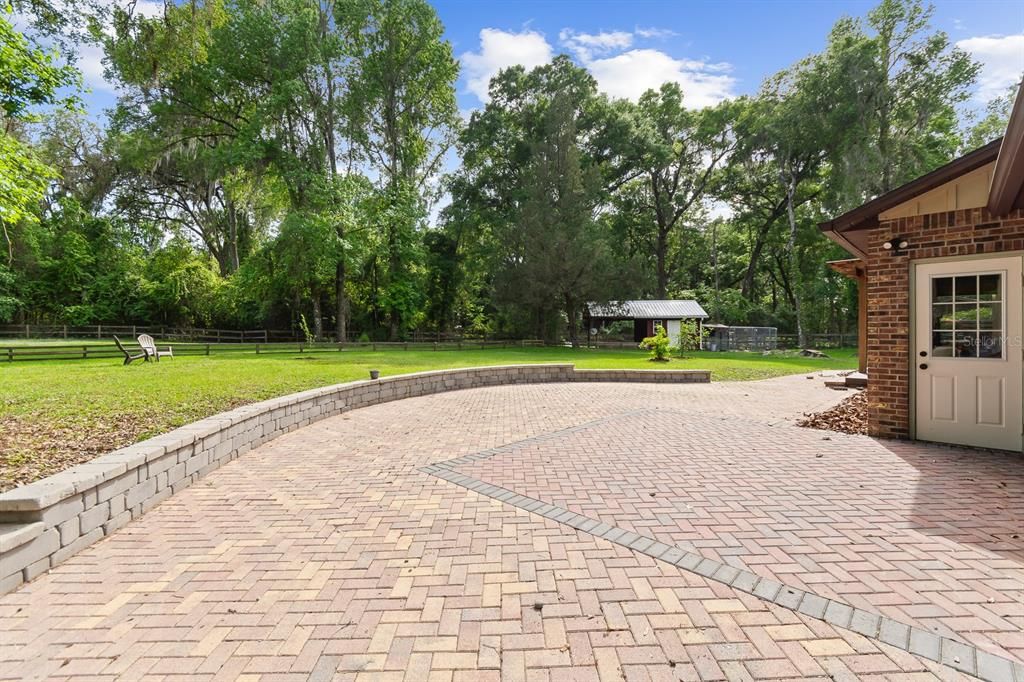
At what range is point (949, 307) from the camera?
534 centimetres

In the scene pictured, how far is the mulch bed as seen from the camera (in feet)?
20.7

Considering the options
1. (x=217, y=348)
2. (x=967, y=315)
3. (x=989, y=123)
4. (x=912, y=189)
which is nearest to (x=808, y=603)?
(x=967, y=315)

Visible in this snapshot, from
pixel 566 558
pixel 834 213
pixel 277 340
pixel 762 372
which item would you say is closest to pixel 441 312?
pixel 277 340

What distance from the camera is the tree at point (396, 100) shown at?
26.6 m

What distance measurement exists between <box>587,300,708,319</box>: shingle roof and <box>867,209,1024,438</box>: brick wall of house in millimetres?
22748

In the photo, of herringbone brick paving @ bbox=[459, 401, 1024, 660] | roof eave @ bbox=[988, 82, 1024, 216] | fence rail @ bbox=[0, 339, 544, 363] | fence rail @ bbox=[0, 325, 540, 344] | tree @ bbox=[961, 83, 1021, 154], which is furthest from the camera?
fence rail @ bbox=[0, 325, 540, 344]

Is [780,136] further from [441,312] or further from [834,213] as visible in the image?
[441,312]

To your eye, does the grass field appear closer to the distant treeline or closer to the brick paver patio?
the brick paver patio

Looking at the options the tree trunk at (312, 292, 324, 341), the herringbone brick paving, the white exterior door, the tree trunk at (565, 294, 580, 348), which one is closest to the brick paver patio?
the herringbone brick paving

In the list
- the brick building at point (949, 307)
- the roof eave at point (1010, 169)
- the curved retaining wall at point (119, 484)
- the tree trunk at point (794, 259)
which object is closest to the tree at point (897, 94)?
the tree trunk at point (794, 259)

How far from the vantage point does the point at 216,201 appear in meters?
33.7

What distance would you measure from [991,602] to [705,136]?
3769cm

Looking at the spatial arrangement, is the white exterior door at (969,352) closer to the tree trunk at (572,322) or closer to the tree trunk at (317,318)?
the tree trunk at (572,322)

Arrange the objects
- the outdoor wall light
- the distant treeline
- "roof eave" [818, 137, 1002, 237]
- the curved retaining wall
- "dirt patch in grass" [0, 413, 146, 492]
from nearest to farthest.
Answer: the curved retaining wall
"dirt patch in grass" [0, 413, 146, 492]
"roof eave" [818, 137, 1002, 237]
the outdoor wall light
the distant treeline
